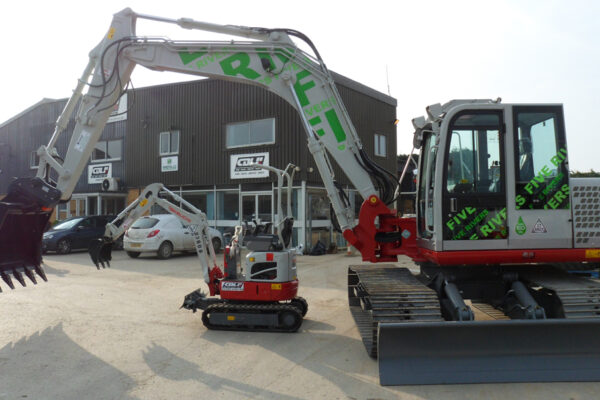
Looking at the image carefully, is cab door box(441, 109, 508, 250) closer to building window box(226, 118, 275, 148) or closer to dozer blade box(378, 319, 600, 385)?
dozer blade box(378, 319, 600, 385)

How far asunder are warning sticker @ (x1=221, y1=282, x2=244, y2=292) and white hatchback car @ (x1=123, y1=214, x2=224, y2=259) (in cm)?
844

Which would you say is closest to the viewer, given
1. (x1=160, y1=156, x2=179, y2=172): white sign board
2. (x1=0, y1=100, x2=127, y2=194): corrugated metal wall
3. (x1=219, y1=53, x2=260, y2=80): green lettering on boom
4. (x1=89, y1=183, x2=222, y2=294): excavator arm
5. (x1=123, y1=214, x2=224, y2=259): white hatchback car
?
(x1=219, y1=53, x2=260, y2=80): green lettering on boom

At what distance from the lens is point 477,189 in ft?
17.3

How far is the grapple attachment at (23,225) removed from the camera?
5910 mm

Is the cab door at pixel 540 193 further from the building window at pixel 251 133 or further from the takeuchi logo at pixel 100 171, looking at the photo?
the takeuchi logo at pixel 100 171

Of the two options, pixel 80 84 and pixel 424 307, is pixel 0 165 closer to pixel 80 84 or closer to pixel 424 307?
pixel 80 84

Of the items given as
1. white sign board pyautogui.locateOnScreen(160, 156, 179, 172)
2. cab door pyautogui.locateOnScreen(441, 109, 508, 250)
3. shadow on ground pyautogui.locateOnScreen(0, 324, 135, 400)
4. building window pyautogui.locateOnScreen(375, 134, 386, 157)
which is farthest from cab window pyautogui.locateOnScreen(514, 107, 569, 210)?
white sign board pyautogui.locateOnScreen(160, 156, 179, 172)

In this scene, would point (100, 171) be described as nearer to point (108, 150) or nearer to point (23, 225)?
point (108, 150)

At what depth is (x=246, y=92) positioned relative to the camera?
57.8 feet

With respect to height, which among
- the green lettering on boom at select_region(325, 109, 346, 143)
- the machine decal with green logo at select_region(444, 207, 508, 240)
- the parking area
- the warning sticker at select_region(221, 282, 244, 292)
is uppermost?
the green lettering on boom at select_region(325, 109, 346, 143)

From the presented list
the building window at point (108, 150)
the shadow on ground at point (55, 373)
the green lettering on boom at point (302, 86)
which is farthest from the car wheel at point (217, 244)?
the green lettering on boom at point (302, 86)

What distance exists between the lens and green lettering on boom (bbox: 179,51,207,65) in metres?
6.54

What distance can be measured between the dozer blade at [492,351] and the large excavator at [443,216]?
12mm

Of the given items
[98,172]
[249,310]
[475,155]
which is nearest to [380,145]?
[98,172]
